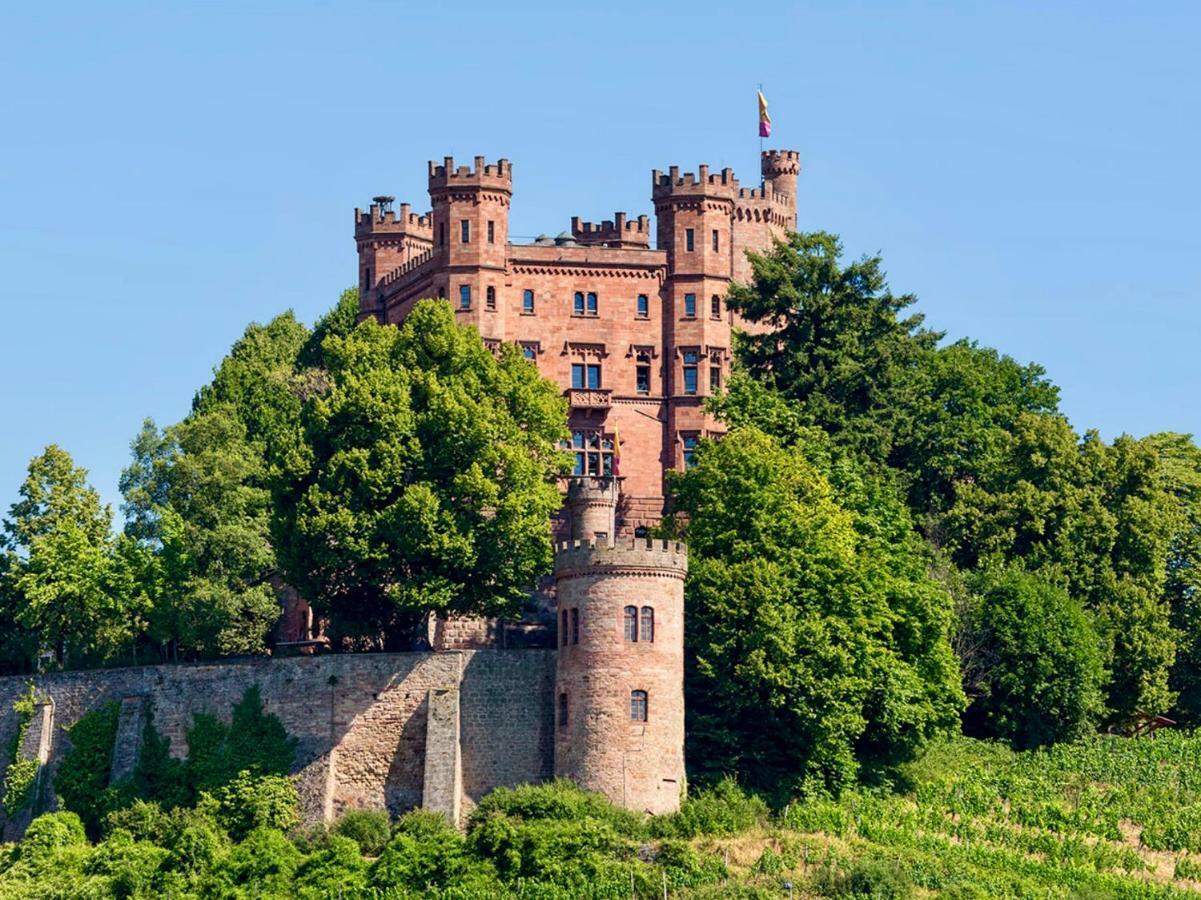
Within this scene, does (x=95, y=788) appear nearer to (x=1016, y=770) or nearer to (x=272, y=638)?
(x=272, y=638)

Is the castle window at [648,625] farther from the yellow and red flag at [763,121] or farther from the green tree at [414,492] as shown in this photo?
the yellow and red flag at [763,121]

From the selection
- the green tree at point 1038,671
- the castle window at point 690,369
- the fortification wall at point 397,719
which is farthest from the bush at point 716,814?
the castle window at point 690,369

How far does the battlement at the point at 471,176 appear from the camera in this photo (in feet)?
352

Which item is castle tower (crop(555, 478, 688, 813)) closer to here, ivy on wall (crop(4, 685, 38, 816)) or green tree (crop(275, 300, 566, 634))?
green tree (crop(275, 300, 566, 634))

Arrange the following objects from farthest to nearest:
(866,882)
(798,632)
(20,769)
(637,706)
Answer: (20,769), (798,632), (637,706), (866,882)

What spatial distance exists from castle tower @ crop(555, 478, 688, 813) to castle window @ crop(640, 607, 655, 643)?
3 cm

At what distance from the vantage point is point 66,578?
3937 inches

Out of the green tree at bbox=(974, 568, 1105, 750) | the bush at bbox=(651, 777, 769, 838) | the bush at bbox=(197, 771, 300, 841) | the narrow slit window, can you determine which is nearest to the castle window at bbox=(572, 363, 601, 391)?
the green tree at bbox=(974, 568, 1105, 750)

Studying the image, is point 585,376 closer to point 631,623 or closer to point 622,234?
point 622,234

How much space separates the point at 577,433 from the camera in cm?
10700

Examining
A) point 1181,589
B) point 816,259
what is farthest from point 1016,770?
point 816,259

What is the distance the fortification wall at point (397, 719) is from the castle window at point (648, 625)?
319 centimetres

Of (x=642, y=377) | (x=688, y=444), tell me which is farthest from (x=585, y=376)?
(x=688, y=444)

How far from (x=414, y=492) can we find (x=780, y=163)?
1523 inches
